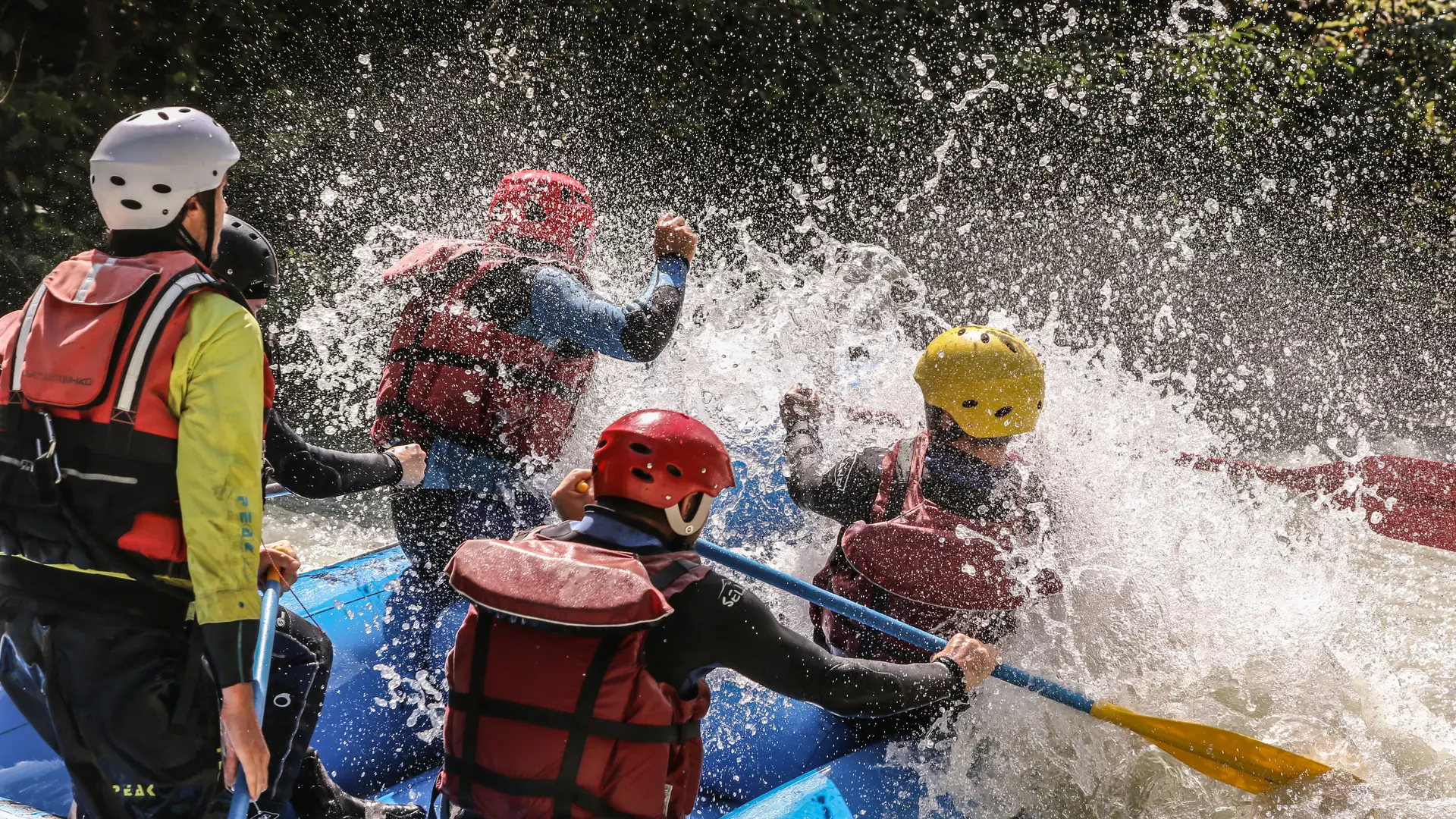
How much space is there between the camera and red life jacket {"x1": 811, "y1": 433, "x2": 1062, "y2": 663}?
2.67 m

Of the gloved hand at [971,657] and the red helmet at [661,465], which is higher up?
the red helmet at [661,465]

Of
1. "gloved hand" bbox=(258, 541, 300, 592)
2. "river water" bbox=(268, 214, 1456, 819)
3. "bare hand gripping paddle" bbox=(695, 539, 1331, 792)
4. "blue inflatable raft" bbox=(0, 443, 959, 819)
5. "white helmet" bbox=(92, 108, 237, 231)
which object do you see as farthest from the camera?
"river water" bbox=(268, 214, 1456, 819)

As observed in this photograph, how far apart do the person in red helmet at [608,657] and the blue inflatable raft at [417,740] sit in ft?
1.91

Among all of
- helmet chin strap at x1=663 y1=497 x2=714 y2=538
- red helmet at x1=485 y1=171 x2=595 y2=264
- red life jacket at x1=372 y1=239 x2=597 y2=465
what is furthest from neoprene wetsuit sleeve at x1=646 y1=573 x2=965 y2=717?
red helmet at x1=485 y1=171 x2=595 y2=264

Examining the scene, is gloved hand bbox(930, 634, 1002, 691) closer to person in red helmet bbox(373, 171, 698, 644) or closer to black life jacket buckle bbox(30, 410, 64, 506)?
person in red helmet bbox(373, 171, 698, 644)

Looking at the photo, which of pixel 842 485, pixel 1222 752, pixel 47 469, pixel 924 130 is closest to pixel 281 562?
pixel 47 469

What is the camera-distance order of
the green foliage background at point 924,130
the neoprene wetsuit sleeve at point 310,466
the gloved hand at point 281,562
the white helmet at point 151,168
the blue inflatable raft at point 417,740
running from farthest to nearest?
the green foliage background at point 924,130
the blue inflatable raft at point 417,740
the neoprene wetsuit sleeve at point 310,466
the gloved hand at point 281,562
the white helmet at point 151,168

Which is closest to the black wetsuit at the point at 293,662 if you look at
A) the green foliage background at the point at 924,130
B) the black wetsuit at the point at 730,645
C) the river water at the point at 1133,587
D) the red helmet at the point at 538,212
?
the black wetsuit at the point at 730,645

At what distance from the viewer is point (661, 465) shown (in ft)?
6.40

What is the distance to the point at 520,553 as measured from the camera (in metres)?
1.84

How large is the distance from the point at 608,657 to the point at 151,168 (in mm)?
1136

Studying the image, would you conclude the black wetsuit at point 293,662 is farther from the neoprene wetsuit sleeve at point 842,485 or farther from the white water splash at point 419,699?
the neoprene wetsuit sleeve at point 842,485

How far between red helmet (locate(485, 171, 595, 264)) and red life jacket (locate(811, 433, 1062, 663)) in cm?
124

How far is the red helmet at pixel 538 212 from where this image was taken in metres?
3.25
